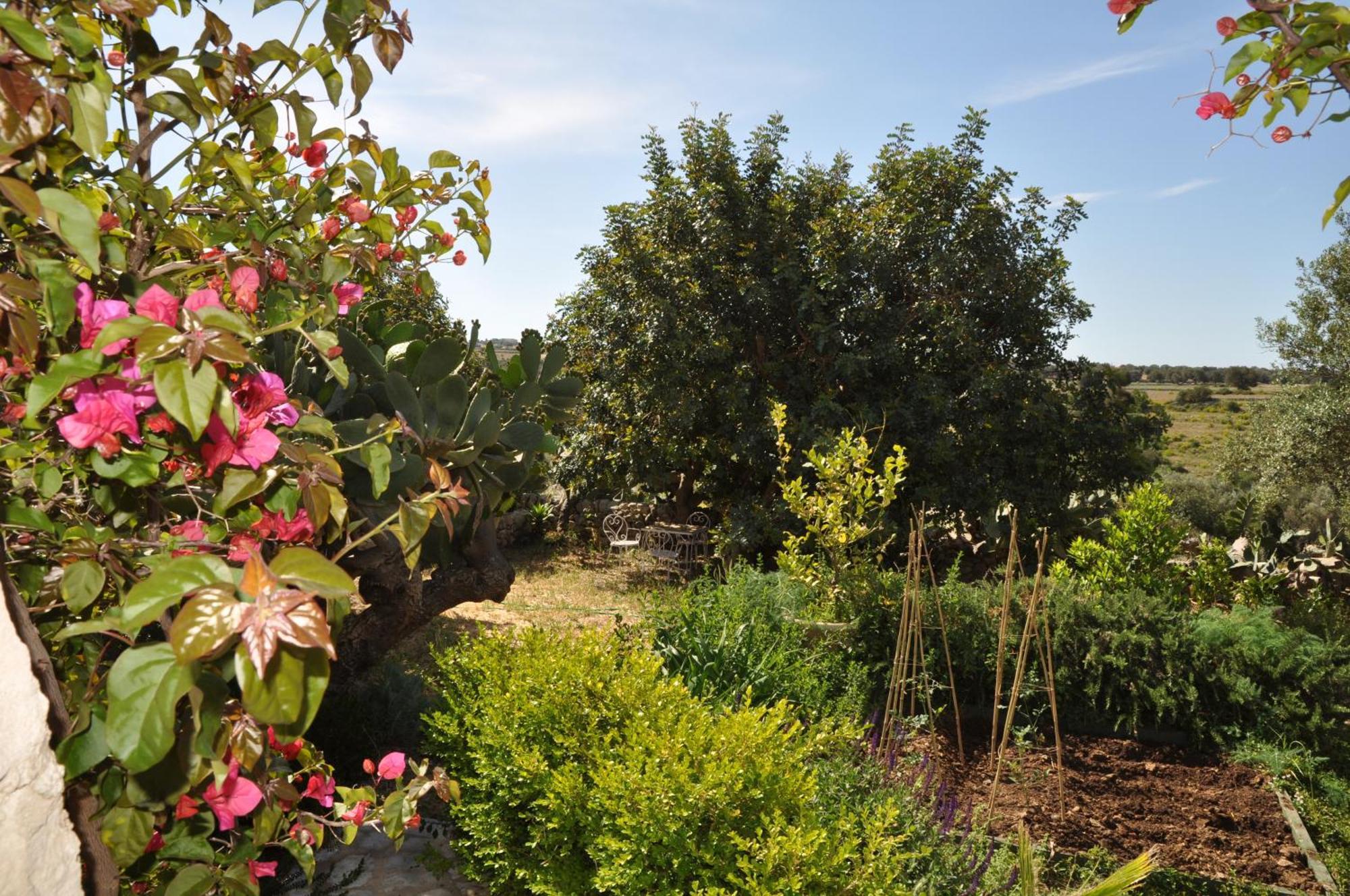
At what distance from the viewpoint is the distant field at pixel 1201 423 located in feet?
77.8

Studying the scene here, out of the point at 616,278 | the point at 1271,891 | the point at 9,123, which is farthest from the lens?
the point at 616,278

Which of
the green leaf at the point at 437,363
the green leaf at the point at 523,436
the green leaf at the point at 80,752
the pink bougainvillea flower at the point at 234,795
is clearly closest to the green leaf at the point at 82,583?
the green leaf at the point at 80,752

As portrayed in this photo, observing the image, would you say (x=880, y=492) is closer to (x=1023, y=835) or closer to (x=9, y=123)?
(x=1023, y=835)

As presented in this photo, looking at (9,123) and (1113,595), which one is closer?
(9,123)

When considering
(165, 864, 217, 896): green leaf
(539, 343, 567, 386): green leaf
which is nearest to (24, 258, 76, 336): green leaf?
(165, 864, 217, 896): green leaf

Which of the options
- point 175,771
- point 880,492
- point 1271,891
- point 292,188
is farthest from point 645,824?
point 880,492

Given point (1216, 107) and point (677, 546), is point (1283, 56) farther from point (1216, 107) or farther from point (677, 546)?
point (677, 546)

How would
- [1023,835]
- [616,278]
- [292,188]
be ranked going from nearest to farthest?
[1023,835] < [292,188] < [616,278]

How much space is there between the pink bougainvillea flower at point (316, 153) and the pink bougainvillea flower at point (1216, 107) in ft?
6.24

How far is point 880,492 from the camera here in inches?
201

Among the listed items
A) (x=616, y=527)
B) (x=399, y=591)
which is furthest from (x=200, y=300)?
(x=616, y=527)

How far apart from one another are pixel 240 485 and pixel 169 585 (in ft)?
1.07

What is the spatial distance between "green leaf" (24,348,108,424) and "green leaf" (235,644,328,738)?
427 millimetres

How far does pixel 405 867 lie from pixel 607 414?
721 cm
